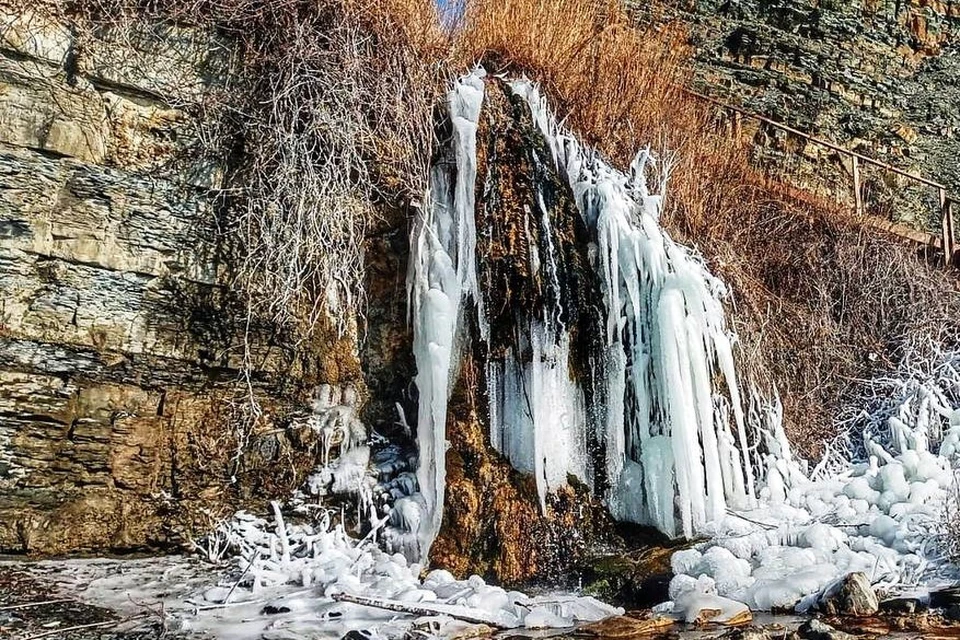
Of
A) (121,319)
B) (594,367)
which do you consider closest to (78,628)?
(121,319)

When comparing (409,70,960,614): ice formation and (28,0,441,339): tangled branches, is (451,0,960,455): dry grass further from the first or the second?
(28,0,441,339): tangled branches

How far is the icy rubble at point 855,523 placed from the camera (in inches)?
159

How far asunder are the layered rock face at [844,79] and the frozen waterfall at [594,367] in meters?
5.64

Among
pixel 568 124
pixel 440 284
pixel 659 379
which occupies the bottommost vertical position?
pixel 659 379

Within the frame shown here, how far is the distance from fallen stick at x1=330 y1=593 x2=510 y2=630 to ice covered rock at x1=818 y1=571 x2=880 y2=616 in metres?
1.54

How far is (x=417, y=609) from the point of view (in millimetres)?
3359

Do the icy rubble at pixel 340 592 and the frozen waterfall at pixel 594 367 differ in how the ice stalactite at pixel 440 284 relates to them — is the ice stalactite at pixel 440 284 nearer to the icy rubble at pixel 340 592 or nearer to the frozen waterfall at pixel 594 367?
the frozen waterfall at pixel 594 367

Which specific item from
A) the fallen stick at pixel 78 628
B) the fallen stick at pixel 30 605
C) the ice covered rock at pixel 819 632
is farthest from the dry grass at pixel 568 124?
the ice covered rock at pixel 819 632

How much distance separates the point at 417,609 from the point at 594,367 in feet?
6.97

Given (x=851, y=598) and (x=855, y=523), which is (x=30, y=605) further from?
(x=855, y=523)

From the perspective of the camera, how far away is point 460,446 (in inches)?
186

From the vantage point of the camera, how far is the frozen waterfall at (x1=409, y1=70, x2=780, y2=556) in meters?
4.73

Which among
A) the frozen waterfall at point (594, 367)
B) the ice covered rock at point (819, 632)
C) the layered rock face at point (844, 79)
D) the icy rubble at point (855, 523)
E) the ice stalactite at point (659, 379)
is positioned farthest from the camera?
the layered rock face at point (844, 79)

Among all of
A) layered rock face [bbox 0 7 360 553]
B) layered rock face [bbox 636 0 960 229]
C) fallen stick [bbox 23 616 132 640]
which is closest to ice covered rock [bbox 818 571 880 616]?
layered rock face [bbox 0 7 360 553]
